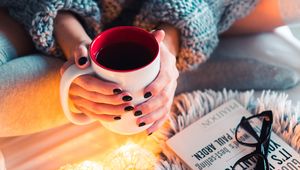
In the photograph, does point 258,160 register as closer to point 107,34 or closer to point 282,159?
point 282,159

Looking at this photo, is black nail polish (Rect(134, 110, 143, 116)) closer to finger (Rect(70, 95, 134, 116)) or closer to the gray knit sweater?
finger (Rect(70, 95, 134, 116))

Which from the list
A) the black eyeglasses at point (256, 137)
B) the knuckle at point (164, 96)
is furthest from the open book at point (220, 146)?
the knuckle at point (164, 96)

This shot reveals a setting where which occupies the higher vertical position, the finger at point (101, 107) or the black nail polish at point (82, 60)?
the black nail polish at point (82, 60)

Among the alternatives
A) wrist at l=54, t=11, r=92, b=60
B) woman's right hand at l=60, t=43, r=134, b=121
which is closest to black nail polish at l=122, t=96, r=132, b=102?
woman's right hand at l=60, t=43, r=134, b=121

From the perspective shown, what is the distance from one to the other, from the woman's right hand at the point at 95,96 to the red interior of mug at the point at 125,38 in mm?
20

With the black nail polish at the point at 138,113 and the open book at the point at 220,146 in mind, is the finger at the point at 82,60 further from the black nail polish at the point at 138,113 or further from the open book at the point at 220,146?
the open book at the point at 220,146

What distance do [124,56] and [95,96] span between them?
0.06 meters

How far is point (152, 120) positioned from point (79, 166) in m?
0.13

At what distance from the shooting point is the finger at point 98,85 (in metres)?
0.51

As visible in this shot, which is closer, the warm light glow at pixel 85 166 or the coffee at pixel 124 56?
the coffee at pixel 124 56

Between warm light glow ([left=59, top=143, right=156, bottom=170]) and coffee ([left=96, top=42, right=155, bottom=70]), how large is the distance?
0.17m

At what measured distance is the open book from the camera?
625 millimetres

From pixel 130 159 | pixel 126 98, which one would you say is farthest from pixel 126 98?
pixel 130 159

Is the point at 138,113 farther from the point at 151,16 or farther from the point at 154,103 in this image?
the point at 151,16
